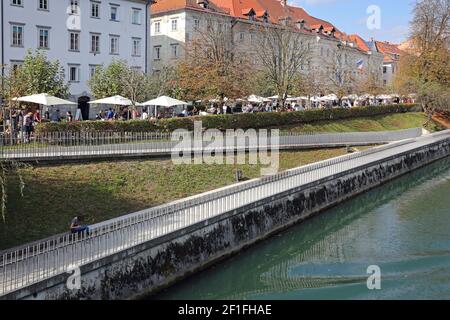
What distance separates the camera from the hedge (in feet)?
89.7

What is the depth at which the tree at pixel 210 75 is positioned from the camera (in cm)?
4053

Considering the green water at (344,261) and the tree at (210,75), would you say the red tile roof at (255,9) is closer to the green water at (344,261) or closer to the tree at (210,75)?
the tree at (210,75)

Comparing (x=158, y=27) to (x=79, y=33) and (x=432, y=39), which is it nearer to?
(x=79, y=33)

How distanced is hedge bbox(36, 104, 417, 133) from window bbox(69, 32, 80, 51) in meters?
17.4

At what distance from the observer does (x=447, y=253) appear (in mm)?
20234

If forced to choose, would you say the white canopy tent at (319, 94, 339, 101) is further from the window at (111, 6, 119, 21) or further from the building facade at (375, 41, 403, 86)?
the building facade at (375, 41, 403, 86)

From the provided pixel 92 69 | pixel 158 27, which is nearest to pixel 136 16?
pixel 92 69

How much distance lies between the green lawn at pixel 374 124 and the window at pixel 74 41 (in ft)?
61.8

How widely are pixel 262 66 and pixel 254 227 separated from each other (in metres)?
38.7

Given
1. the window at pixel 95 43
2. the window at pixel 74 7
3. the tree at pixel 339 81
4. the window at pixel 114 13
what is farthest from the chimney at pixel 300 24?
the window at pixel 74 7

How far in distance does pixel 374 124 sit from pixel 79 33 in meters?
28.8

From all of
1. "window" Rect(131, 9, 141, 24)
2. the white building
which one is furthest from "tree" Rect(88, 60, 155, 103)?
"window" Rect(131, 9, 141, 24)
